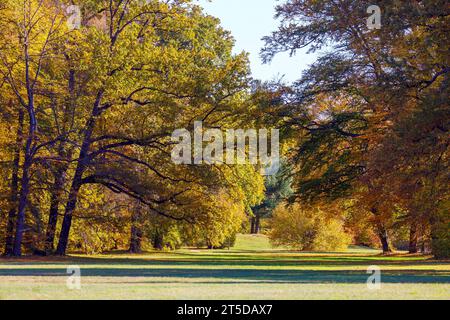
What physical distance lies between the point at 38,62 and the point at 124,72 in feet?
11.3

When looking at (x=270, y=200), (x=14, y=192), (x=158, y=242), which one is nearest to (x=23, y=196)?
(x=14, y=192)

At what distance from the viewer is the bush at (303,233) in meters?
61.4

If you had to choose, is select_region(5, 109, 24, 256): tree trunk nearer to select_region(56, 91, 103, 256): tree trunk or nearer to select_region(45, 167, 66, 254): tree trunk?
select_region(45, 167, 66, 254): tree trunk

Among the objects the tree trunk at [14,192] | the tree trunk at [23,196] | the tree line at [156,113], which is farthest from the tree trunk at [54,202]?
the tree trunk at [23,196]

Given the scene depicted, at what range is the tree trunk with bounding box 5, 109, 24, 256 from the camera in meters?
34.5

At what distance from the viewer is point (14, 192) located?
3459cm

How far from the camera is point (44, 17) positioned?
33.8m

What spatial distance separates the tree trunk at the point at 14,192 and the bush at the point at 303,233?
93.4ft

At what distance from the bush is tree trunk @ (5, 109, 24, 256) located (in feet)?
93.4

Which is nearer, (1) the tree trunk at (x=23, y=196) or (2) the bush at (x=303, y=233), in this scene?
(1) the tree trunk at (x=23, y=196)

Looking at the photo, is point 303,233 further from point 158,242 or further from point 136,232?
point 136,232

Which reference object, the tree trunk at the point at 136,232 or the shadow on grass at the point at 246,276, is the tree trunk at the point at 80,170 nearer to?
the tree trunk at the point at 136,232
